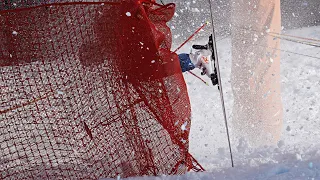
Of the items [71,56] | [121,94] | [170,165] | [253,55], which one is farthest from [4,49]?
[253,55]

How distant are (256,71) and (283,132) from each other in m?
0.53

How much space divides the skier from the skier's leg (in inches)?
26.9

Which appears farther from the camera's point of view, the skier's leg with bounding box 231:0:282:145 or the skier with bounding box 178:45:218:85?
the skier's leg with bounding box 231:0:282:145

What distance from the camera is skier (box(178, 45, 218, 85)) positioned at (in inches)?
64.6

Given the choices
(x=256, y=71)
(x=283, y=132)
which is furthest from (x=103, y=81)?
(x=283, y=132)

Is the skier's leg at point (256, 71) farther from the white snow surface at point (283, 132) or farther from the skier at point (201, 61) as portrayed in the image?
the skier at point (201, 61)

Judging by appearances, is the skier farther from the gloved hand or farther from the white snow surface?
the white snow surface

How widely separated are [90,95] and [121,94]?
0.40ft

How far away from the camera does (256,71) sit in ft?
7.52

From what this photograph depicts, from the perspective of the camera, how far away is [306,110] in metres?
2.93

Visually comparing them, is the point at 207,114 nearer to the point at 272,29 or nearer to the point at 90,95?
the point at 272,29

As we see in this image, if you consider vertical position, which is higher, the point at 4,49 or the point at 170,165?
the point at 4,49

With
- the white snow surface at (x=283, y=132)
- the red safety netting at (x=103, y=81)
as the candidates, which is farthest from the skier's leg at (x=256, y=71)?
the red safety netting at (x=103, y=81)

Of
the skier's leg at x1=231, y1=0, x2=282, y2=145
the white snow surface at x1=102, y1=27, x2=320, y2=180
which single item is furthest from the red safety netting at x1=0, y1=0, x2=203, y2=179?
the skier's leg at x1=231, y1=0, x2=282, y2=145
